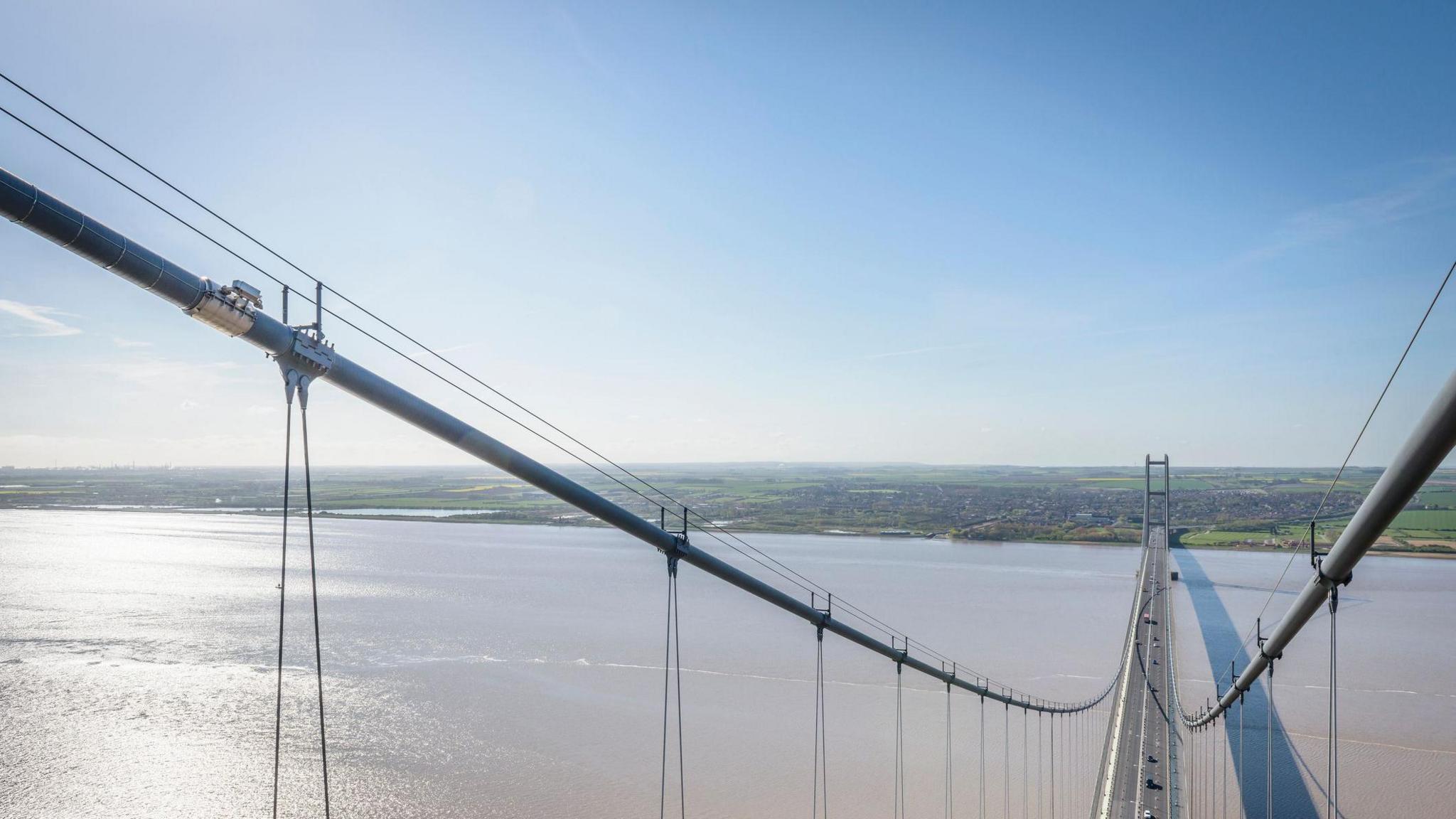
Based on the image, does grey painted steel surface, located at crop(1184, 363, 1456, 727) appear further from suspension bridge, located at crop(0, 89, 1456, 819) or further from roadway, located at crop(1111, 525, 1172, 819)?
roadway, located at crop(1111, 525, 1172, 819)

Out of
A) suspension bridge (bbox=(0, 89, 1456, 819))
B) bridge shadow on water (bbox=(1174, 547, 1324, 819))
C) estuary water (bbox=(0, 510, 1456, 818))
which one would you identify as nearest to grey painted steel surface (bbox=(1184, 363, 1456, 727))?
suspension bridge (bbox=(0, 89, 1456, 819))

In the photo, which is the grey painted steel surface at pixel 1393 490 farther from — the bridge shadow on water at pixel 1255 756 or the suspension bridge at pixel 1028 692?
the bridge shadow on water at pixel 1255 756

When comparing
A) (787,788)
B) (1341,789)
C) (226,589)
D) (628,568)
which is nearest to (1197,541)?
(628,568)

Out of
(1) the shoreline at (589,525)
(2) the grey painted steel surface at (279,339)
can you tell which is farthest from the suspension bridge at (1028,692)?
(1) the shoreline at (589,525)

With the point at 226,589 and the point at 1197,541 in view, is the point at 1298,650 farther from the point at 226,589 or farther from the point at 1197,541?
the point at 226,589

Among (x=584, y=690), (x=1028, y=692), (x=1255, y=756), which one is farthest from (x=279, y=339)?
(x=1028, y=692)

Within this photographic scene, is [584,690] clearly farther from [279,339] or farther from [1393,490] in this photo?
[1393,490]
